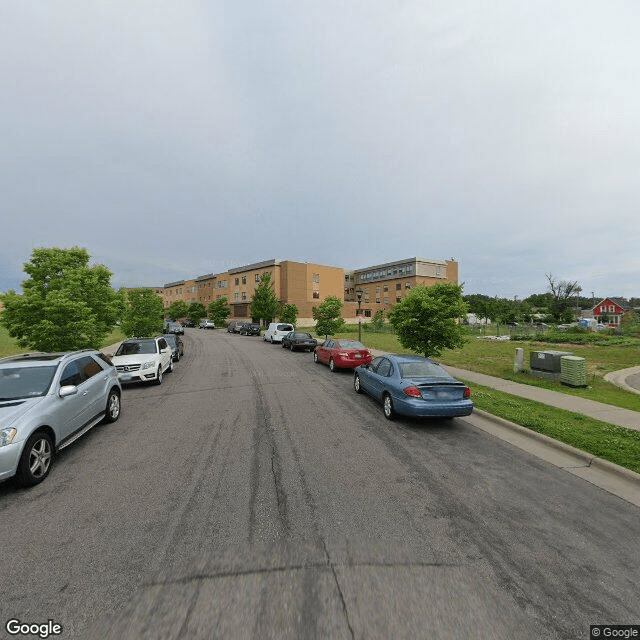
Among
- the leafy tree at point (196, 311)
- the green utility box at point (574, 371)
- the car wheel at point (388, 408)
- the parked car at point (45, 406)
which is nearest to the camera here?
the parked car at point (45, 406)

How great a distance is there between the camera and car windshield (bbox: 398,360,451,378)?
24.5 ft

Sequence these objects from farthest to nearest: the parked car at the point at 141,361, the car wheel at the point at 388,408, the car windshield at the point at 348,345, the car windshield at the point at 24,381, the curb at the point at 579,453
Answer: the car windshield at the point at 348,345, the parked car at the point at 141,361, the car wheel at the point at 388,408, the car windshield at the point at 24,381, the curb at the point at 579,453

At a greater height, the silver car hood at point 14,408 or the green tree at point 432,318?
the green tree at point 432,318

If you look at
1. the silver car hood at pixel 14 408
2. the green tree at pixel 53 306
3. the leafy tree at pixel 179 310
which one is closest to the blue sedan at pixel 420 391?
the silver car hood at pixel 14 408

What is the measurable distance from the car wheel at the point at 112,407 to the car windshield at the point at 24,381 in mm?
1750

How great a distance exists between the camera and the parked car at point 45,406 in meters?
4.27

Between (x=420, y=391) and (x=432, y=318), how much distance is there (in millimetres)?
5424

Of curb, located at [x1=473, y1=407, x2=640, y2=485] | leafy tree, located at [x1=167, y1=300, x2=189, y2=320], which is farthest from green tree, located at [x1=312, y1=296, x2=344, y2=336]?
leafy tree, located at [x1=167, y1=300, x2=189, y2=320]

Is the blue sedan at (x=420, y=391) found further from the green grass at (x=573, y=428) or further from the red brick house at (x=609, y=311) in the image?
the red brick house at (x=609, y=311)

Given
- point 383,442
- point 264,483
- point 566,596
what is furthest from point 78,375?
point 566,596

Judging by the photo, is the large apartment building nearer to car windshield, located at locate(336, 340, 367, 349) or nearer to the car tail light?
car windshield, located at locate(336, 340, 367, 349)

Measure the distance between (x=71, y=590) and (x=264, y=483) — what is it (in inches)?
88.8

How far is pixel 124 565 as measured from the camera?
2.99 metres

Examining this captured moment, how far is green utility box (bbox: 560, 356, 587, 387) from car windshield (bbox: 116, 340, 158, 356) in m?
14.7
